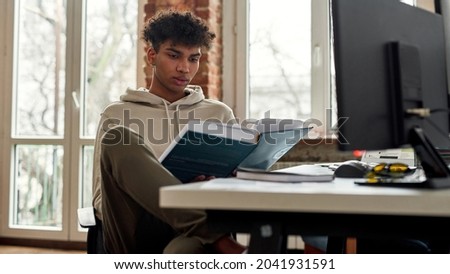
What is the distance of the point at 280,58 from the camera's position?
3191mm

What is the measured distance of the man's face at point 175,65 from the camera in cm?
211

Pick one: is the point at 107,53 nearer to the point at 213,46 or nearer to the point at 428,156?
the point at 213,46

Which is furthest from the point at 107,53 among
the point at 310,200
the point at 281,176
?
the point at 310,200

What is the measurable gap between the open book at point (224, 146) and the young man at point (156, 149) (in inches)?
2.0

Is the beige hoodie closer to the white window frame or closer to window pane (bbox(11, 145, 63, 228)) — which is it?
the white window frame

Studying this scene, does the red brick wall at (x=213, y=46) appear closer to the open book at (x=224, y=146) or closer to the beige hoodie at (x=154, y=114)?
the beige hoodie at (x=154, y=114)

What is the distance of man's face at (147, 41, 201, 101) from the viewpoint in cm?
211

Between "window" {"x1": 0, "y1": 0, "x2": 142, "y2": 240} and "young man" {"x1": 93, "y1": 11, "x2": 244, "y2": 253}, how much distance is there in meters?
1.33

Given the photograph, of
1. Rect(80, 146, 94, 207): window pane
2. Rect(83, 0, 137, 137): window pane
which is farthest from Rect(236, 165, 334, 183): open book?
Rect(80, 146, 94, 207): window pane

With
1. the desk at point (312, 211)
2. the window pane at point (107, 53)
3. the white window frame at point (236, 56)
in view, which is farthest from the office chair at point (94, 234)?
the window pane at point (107, 53)

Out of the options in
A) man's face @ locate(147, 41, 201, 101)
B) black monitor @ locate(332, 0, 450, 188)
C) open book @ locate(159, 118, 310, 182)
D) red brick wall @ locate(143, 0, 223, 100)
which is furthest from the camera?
red brick wall @ locate(143, 0, 223, 100)

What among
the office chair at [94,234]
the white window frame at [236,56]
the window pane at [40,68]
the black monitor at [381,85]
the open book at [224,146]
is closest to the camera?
the black monitor at [381,85]

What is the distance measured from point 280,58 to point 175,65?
120cm

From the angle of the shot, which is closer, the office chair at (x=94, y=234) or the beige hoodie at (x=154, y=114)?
the office chair at (x=94, y=234)
